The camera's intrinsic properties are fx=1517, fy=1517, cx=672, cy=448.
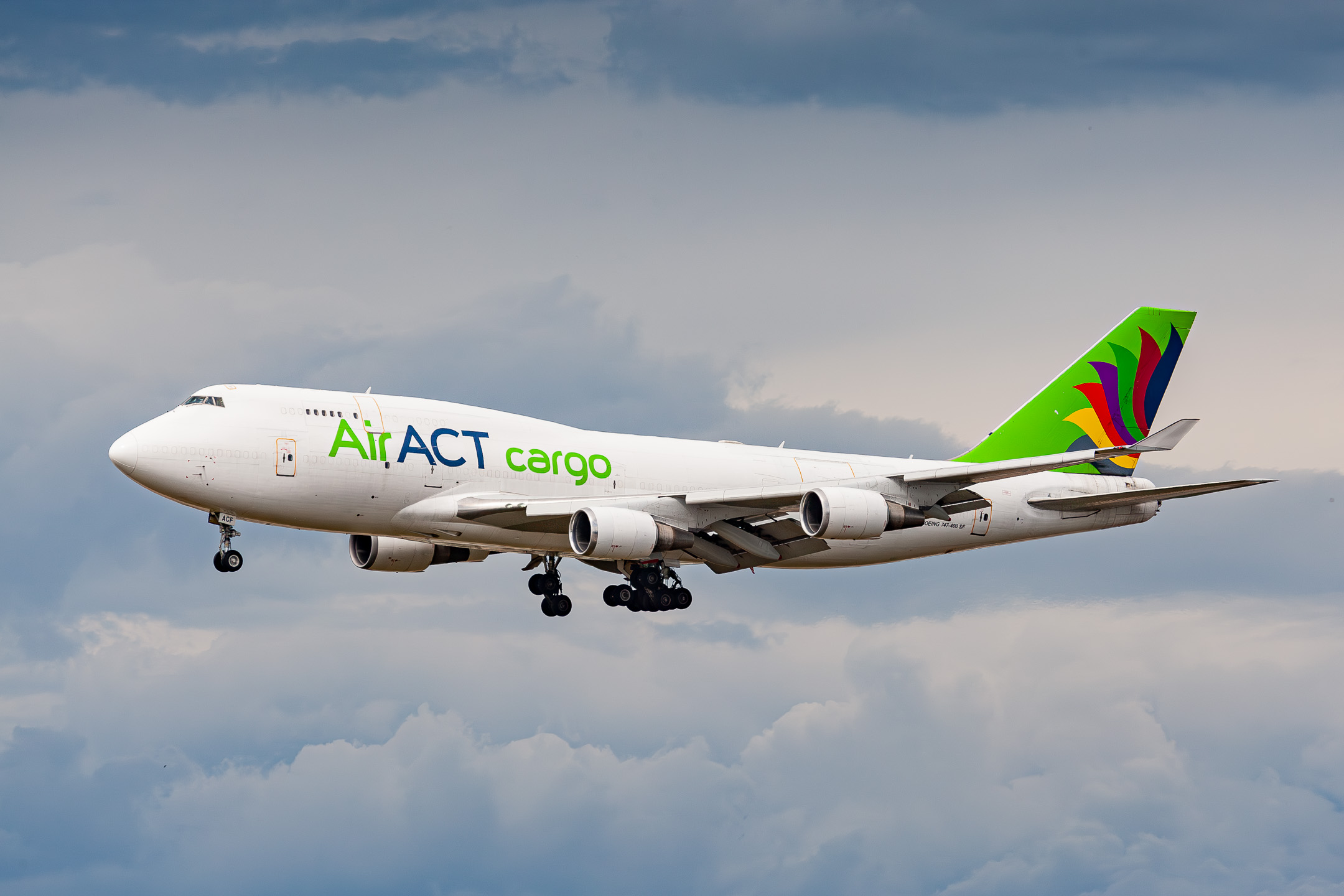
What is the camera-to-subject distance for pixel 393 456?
43531 millimetres

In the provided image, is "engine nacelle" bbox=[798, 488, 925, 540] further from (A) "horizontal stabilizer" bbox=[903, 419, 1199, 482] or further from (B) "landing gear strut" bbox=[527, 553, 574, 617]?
(B) "landing gear strut" bbox=[527, 553, 574, 617]

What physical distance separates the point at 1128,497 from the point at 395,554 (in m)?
24.2

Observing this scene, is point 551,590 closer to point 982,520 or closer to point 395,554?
point 395,554

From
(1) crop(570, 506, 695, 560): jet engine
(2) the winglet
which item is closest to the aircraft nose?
(1) crop(570, 506, 695, 560): jet engine

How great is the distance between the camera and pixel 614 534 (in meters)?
43.9

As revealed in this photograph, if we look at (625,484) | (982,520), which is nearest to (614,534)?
A: (625,484)

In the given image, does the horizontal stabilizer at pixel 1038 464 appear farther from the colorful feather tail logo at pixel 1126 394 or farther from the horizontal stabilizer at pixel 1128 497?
the colorful feather tail logo at pixel 1126 394

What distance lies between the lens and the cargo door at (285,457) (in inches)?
1660

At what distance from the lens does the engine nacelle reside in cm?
4412

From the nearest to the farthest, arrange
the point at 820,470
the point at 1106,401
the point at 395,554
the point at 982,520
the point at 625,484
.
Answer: the point at 625,484
the point at 395,554
the point at 820,470
the point at 982,520
the point at 1106,401

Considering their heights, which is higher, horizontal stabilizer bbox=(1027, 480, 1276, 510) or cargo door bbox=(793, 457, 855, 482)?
cargo door bbox=(793, 457, 855, 482)

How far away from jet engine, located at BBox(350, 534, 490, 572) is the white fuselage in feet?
16.7

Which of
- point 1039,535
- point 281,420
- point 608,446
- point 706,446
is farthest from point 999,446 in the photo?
point 281,420

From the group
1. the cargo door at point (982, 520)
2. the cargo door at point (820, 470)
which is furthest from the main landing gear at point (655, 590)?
the cargo door at point (982, 520)
